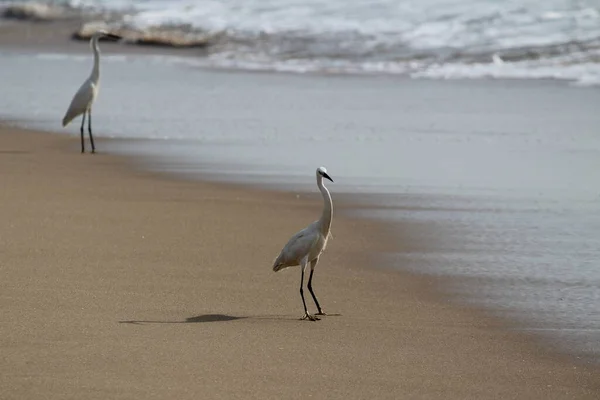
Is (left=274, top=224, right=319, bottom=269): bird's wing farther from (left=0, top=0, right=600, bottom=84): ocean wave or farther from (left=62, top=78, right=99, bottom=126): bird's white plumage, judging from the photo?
(left=0, top=0, right=600, bottom=84): ocean wave

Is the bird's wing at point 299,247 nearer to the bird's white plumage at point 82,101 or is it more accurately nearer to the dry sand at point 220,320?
the dry sand at point 220,320

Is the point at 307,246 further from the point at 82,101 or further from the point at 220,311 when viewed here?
the point at 82,101

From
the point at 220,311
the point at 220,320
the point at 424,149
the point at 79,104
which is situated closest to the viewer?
the point at 220,320

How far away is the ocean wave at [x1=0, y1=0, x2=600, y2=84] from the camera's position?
21484 mm

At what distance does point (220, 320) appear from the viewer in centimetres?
610

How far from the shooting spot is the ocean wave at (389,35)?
70.5 feet

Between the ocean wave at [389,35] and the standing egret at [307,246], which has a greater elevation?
the standing egret at [307,246]

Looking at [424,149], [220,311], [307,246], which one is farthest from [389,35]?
[220,311]

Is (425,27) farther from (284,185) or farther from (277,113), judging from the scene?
(284,185)

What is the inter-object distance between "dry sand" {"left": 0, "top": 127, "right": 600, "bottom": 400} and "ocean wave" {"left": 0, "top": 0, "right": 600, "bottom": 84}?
11.7 meters

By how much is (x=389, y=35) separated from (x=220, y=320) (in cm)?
2008

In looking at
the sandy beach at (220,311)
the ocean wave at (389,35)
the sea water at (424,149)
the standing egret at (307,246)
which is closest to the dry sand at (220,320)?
the sandy beach at (220,311)

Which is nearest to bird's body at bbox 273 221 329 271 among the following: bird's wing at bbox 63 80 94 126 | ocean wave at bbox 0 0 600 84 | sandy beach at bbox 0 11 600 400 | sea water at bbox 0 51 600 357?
sandy beach at bbox 0 11 600 400

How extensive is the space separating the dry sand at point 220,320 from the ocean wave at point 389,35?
11677mm
